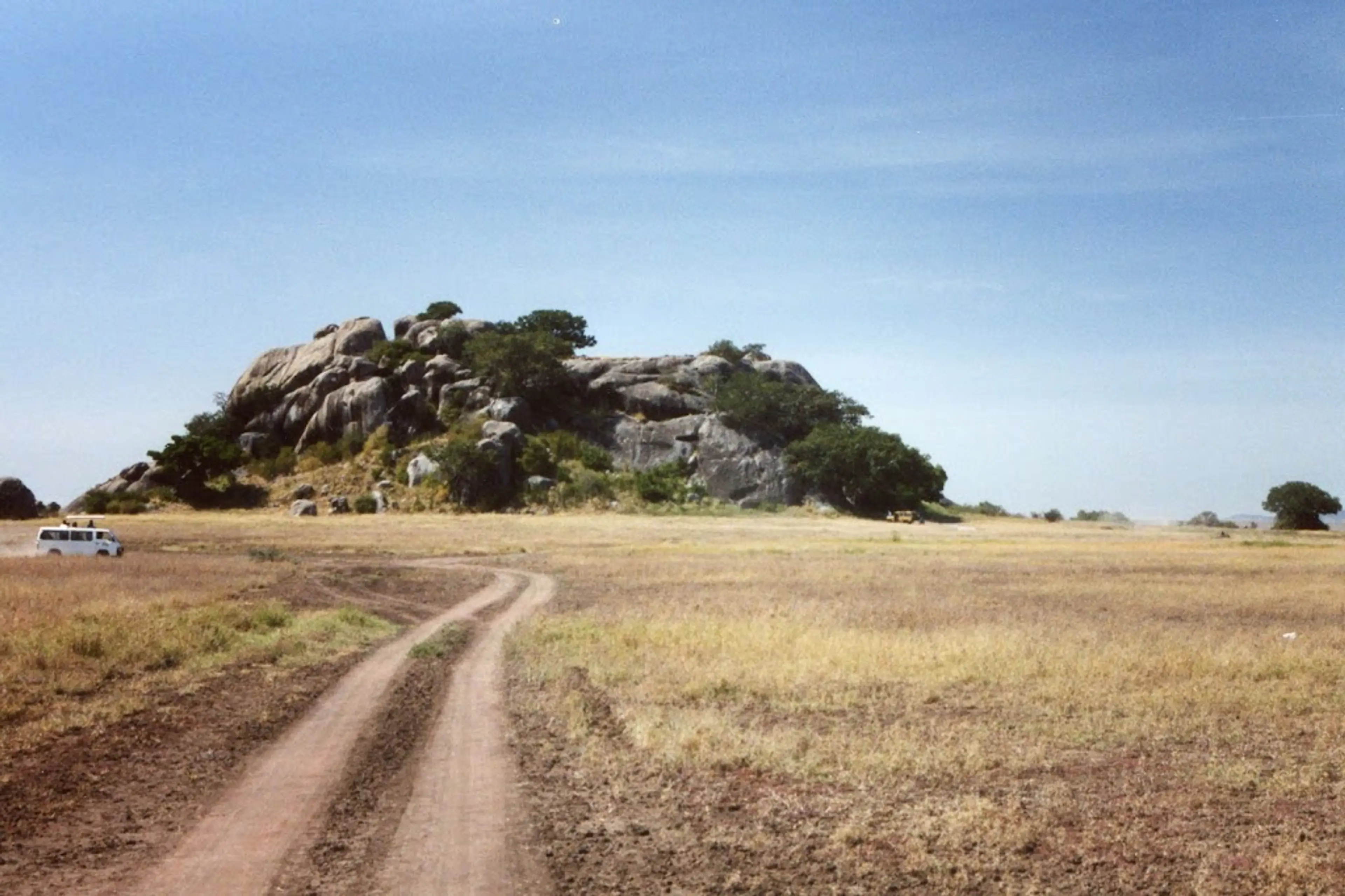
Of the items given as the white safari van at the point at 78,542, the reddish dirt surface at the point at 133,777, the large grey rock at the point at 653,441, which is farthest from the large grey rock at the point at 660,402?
the reddish dirt surface at the point at 133,777

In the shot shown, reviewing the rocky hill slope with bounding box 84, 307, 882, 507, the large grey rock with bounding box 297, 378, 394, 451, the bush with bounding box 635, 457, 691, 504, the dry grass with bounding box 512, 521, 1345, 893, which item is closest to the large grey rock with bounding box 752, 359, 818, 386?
the rocky hill slope with bounding box 84, 307, 882, 507

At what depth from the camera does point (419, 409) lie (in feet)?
389

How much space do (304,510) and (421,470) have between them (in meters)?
11.8

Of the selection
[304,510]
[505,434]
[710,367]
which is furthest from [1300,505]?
[304,510]

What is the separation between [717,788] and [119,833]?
649cm

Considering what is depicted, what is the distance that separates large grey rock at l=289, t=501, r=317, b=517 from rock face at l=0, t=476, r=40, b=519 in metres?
26.3

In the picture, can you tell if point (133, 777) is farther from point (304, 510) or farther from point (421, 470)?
point (421, 470)

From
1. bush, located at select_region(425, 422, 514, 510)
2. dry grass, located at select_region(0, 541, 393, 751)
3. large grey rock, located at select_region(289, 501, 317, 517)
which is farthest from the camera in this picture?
bush, located at select_region(425, 422, 514, 510)

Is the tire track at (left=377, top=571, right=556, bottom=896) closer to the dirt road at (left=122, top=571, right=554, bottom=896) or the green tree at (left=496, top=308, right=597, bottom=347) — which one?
the dirt road at (left=122, top=571, right=554, bottom=896)

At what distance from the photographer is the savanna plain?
1020 cm

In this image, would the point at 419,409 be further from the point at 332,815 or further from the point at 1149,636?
the point at 332,815

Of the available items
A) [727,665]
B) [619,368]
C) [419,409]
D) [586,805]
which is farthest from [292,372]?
[586,805]

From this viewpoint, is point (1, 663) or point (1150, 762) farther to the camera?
point (1, 663)

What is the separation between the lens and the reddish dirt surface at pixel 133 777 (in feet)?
32.6
